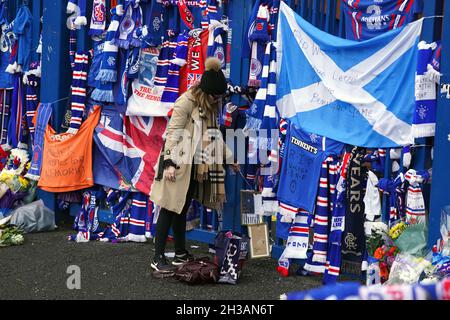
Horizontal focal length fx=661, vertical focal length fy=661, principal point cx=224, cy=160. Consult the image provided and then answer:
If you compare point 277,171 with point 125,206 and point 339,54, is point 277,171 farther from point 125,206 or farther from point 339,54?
point 125,206

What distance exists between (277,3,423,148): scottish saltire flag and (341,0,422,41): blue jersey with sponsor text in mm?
115

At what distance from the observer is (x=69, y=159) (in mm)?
7402

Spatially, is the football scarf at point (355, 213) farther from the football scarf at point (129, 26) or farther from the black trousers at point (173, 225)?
the football scarf at point (129, 26)

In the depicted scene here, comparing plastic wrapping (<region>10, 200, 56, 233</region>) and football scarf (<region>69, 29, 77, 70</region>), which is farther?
football scarf (<region>69, 29, 77, 70</region>)

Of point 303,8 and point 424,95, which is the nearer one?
point 424,95

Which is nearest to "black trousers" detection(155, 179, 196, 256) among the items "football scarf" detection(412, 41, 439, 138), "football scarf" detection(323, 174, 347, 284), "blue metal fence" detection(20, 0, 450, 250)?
"blue metal fence" detection(20, 0, 450, 250)

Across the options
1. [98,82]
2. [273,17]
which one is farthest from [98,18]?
[273,17]

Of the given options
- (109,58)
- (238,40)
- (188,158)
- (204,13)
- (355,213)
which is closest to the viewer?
(355,213)

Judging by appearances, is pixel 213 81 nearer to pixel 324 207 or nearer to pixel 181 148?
pixel 181 148

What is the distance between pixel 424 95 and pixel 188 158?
2008mm

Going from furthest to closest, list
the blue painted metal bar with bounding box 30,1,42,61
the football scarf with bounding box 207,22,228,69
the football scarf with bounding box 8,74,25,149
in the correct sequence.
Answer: the football scarf with bounding box 8,74,25,149 → the blue painted metal bar with bounding box 30,1,42,61 → the football scarf with bounding box 207,22,228,69

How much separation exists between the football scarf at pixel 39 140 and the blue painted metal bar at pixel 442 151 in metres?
4.65

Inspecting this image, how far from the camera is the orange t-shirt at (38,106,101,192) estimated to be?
24.1ft

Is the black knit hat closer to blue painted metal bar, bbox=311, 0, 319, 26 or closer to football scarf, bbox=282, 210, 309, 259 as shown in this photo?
blue painted metal bar, bbox=311, 0, 319, 26
